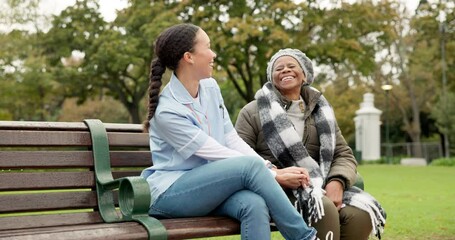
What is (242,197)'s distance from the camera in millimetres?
3531

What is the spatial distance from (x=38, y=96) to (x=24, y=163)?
26720 mm

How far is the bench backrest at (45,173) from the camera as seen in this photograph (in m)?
3.68

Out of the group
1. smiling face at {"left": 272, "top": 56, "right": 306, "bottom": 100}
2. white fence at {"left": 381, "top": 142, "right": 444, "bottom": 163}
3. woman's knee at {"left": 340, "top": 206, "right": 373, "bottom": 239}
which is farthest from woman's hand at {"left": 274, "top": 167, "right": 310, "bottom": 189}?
white fence at {"left": 381, "top": 142, "right": 444, "bottom": 163}

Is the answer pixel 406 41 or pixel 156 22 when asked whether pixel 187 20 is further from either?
pixel 406 41

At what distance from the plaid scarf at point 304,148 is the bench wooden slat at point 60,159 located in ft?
2.57

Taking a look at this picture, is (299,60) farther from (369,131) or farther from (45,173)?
(369,131)

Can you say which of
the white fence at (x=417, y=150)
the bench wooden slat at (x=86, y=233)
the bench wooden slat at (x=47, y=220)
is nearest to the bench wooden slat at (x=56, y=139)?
the bench wooden slat at (x=47, y=220)

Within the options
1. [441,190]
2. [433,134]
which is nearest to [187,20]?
[441,190]

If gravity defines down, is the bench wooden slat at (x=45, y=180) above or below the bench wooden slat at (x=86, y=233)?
above

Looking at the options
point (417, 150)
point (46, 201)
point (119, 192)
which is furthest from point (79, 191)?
point (417, 150)

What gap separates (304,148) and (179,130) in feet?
3.22

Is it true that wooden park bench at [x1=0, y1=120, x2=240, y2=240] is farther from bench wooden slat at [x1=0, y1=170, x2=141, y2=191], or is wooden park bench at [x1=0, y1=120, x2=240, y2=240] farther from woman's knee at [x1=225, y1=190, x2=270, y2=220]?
woman's knee at [x1=225, y1=190, x2=270, y2=220]

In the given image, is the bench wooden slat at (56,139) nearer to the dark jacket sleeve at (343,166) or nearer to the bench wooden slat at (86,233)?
the bench wooden slat at (86,233)

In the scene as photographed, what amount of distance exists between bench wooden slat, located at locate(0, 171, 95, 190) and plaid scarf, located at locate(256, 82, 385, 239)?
1.14m
